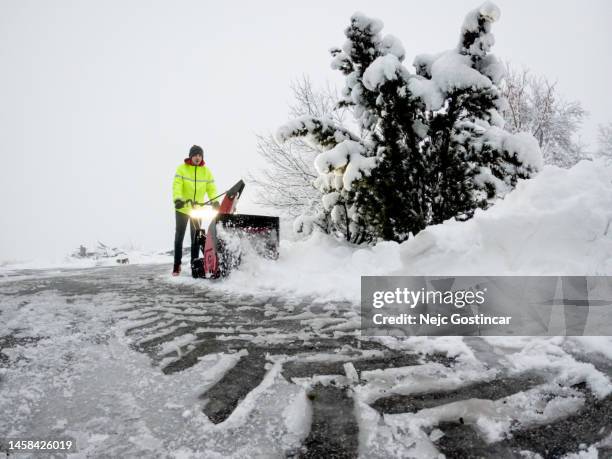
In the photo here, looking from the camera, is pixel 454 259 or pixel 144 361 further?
pixel 454 259

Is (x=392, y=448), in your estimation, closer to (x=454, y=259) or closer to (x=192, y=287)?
(x=454, y=259)

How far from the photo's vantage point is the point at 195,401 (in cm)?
162

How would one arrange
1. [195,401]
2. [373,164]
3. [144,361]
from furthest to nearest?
[373,164] < [144,361] < [195,401]

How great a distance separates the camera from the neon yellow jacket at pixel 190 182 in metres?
→ 6.48

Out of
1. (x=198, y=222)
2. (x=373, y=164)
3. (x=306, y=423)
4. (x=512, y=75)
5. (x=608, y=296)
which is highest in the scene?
(x=512, y=75)

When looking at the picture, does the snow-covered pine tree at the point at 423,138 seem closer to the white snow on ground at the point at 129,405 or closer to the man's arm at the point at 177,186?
the man's arm at the point at 177,186

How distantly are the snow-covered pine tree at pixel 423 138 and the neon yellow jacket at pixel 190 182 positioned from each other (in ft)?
6.85

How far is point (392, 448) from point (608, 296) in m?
2.25

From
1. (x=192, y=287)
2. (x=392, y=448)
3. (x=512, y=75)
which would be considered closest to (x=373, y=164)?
(x=192, y=287)

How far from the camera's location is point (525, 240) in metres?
3.34

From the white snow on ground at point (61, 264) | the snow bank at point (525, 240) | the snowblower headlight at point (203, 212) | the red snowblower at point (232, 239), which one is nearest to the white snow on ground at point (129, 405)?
the snow bank at point (525, 240)

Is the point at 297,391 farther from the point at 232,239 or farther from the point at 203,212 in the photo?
the point at 203,212

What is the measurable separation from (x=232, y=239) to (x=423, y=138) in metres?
3.21

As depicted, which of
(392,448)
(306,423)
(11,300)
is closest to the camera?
(392,448)
